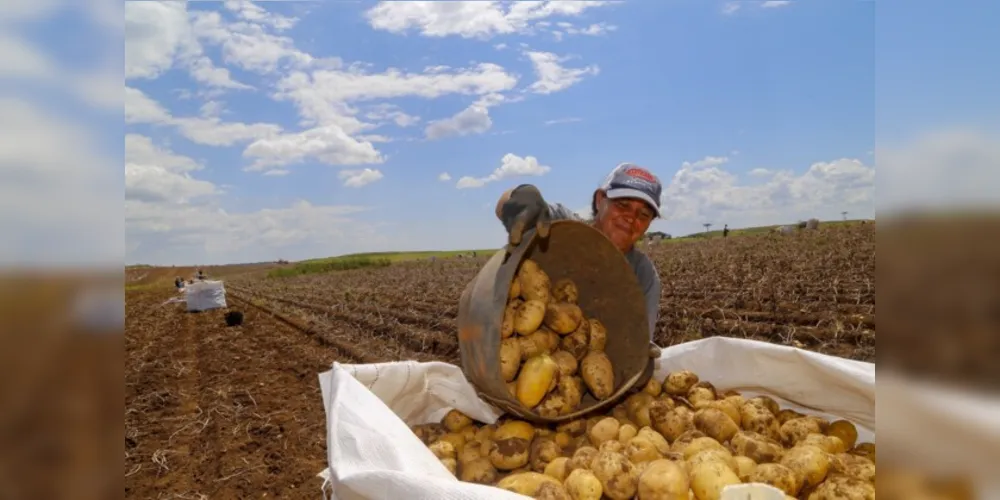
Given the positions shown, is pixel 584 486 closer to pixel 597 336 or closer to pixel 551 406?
pixel 551 406

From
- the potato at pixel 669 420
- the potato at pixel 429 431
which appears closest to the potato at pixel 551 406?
the potato at pixel 669 420

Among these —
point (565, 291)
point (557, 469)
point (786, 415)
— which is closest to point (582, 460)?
point (557, 469)

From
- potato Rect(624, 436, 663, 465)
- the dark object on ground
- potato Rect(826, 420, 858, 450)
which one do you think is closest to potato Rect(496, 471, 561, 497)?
potato Rect(624, 436, 663, 465)

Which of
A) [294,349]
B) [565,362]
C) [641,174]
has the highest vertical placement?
[641,174]

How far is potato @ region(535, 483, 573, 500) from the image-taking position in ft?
6.55

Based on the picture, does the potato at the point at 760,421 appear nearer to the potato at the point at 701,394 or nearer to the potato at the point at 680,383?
the potato at the point at 701,394

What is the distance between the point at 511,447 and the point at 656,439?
581 mm

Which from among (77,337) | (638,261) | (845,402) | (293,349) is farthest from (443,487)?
(293,349)

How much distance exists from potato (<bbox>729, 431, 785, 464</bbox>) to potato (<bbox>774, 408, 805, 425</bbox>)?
1.23 ft

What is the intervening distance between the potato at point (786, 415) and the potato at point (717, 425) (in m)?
0.33

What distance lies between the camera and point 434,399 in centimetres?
306

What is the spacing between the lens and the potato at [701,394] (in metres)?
2.73

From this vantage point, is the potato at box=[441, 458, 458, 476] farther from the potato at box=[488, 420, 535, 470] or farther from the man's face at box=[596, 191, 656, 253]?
the man's face at box=[596, 191, 656, 253]

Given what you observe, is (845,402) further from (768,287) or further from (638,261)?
(768,287)
